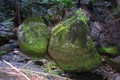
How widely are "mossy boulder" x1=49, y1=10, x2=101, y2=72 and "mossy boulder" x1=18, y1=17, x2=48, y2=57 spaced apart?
0.30 meters

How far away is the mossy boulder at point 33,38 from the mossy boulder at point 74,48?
0.98 ft

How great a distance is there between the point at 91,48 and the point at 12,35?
232 cm

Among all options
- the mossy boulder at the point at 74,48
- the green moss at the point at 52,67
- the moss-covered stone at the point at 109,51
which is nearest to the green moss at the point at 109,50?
the moss-covered stone at the point at 109,51

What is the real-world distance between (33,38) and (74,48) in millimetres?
1167

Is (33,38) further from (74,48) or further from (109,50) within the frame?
(109,50)

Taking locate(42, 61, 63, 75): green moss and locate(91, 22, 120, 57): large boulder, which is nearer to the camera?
locate(42, 61, 63, 75): green moss

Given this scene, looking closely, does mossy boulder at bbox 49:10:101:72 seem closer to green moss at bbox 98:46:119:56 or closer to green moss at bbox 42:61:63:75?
green moss at bbox 42:61:63:75

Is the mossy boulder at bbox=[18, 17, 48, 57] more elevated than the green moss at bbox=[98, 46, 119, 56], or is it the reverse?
the mossy boulder at bbox=[18, 17, 48, 57]

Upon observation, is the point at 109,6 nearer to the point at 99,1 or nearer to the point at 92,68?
the point at 99,1

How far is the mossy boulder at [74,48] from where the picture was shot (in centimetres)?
540

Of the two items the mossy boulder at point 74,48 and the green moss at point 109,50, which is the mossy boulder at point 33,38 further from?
the green moss at point 109,50

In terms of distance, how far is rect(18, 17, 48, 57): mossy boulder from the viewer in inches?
230

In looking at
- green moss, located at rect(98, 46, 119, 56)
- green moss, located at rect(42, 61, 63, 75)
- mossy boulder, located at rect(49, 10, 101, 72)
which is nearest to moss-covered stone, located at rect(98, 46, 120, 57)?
green moss, located at rect(98, 46, 119, 56)

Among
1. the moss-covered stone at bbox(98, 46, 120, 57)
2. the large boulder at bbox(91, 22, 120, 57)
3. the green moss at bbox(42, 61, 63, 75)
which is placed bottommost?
the green moss at bbox(42, 61, 63, 75)
